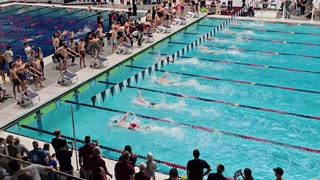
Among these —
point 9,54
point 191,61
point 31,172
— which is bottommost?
point 191,61

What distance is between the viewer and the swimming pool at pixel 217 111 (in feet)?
26.1

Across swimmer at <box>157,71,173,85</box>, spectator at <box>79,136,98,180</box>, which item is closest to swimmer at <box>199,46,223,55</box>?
swimmer at <box>157,71,173,85</box>

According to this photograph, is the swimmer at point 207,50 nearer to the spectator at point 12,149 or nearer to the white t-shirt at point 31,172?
the spectator at point 12,149

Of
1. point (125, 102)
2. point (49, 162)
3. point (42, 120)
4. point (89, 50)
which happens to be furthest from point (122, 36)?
point (49, 162)

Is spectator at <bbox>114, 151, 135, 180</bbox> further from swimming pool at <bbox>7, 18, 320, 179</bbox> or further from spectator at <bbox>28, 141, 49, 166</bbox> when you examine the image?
swimming pool at <bbox>7, 18, 320, 179</bbox>

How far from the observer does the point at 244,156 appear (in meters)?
7.88

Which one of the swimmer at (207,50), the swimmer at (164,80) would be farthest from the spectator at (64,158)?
the swimmer at (207,50)

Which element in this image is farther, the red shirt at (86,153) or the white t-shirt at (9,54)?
the white t-shirt at (9,54)

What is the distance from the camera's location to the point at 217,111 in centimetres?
973

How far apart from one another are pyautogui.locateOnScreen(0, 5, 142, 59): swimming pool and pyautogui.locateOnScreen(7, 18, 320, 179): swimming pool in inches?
197

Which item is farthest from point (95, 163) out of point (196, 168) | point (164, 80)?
point (164, 80)

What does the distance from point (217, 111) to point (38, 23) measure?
1309 cm

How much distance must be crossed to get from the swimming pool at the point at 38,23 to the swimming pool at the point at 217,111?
500 centimetres

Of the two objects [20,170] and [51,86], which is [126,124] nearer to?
[51,86]
